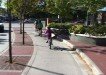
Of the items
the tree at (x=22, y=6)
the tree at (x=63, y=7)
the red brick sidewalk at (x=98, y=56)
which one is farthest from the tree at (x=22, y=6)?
the red brick sidewalk at (x=98, y=56)

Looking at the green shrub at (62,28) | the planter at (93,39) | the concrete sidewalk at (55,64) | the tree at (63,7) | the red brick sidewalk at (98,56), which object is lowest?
the concrete sidewalk at (55,64)

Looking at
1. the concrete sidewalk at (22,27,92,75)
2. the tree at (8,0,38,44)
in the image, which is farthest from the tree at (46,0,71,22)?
the concrete sidewalk at (22,27,92,75)

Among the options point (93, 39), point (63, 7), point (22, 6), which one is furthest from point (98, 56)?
point (63, 7)

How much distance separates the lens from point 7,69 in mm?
14078

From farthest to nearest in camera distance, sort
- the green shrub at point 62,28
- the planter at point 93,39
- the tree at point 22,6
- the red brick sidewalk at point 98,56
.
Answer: the green shrub at point 62,28 → the tree at point 22,6 → the planter at point 93,39 → the red brick sidewalk at point 98,56

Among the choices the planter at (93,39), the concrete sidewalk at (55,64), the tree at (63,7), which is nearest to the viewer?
the concrete sidewalk at (55,64)

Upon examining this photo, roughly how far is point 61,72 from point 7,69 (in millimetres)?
2122

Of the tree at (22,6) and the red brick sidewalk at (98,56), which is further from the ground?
the tree at (22,6)

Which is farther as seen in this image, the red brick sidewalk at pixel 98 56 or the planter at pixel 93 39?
the planter at pixel 93 39

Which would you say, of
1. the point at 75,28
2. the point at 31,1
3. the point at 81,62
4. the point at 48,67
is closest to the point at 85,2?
the point at 75,28

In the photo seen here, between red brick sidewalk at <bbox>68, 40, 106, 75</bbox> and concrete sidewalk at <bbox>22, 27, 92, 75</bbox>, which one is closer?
concrete sidewalk at <bbox>22, 27, 92, 75</bbox>

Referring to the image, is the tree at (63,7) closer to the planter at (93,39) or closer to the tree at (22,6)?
the tree at (22,6)

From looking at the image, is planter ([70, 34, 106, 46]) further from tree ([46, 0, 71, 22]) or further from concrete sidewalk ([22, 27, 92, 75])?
tree ([46, 0, 71, 22])

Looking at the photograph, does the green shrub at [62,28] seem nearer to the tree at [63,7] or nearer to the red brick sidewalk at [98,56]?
the tree at [63,7]
